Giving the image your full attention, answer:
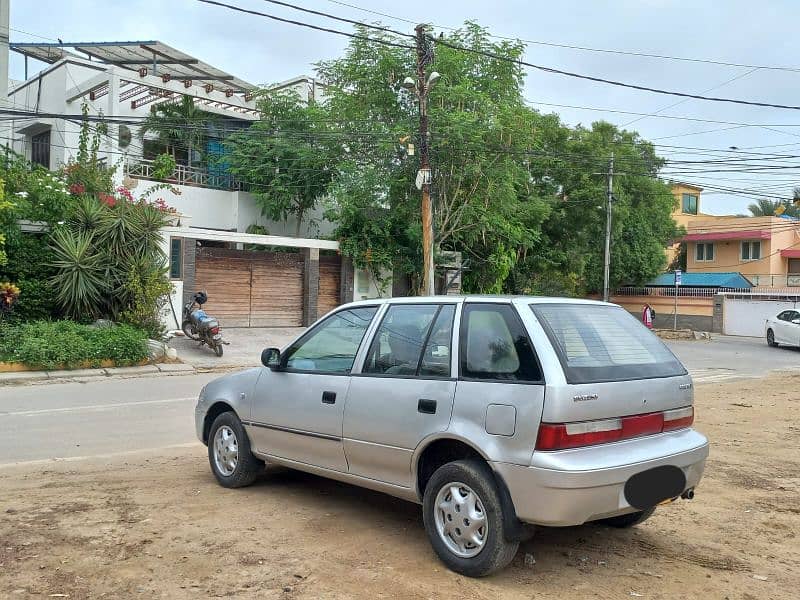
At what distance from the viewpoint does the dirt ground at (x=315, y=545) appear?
4.20 metres

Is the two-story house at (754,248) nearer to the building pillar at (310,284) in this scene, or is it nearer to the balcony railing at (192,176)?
the building pillar at (310,284)

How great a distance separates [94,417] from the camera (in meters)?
10.4

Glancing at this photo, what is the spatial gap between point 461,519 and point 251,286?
63.3ft

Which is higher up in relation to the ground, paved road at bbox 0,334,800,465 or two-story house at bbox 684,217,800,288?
two-story house at bbox 684,217,800,288

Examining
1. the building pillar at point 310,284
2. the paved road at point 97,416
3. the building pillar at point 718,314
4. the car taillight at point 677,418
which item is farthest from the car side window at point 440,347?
the building pillar at point 718,314

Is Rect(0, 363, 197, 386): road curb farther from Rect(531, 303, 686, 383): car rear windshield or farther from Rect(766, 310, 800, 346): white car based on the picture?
Rect(766, 310, 800, 346): white car

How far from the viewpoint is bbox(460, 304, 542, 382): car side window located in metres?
4.36

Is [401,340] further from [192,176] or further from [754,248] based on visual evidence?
[754,248]

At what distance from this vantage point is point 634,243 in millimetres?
40906

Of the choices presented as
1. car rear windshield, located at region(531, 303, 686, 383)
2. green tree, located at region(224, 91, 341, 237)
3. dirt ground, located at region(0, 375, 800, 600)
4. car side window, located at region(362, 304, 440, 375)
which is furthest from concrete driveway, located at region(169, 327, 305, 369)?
car rear windshield, located at region(531, 303, 686, 383)

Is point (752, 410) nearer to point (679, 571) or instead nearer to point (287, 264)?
point (679, 571)

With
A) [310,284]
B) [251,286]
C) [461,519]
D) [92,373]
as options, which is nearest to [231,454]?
[461,519]

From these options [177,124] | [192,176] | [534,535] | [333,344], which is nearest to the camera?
[534,535]

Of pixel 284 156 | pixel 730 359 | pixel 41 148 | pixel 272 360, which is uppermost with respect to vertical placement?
pixel 41 148
